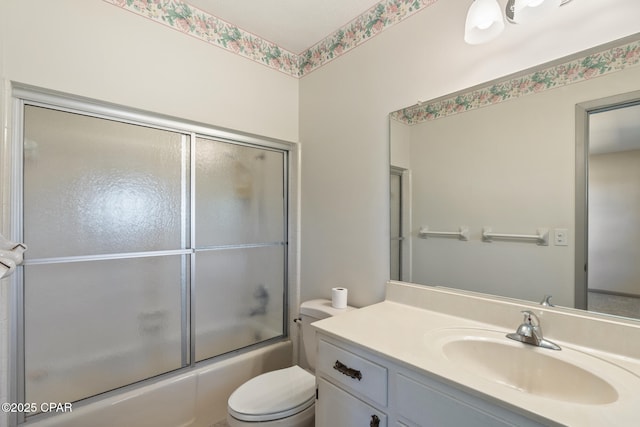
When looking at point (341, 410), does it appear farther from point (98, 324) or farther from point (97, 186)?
point (97, 186)

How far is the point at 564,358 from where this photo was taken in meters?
0.92

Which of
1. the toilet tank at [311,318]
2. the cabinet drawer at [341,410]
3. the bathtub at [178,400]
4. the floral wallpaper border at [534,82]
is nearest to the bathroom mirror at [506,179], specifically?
the floral wallpaper border at [534,82]

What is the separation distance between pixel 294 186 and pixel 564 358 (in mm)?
1772

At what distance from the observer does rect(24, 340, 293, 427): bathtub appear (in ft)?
4.62

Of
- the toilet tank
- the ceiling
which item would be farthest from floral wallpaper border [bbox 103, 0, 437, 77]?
the toilet tank

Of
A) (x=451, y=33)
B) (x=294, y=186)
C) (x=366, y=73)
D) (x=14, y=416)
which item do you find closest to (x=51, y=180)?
(x=14, y=416)

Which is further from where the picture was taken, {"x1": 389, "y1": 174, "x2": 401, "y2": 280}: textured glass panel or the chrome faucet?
{"x1": 389, "y1": 174, "x2": 401, "y2": 280}: textured glass panel

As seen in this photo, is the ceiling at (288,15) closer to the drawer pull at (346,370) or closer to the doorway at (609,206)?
the doorway at (609,206)

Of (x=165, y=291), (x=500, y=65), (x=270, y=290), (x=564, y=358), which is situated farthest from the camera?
(x=270, y=290)

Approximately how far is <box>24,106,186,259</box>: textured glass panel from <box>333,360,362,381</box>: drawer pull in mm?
1183

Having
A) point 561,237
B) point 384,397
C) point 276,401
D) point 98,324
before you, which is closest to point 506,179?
point 561,237

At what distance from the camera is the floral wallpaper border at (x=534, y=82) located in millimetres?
979

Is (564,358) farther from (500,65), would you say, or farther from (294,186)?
(294,186)

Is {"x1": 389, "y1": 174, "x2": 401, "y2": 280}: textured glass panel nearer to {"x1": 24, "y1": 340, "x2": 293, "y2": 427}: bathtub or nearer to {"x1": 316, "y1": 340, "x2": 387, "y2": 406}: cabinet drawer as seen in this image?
{"x1": 316, "y1": 340, "x2": 387, "y2": 406}: cabinet drawer
